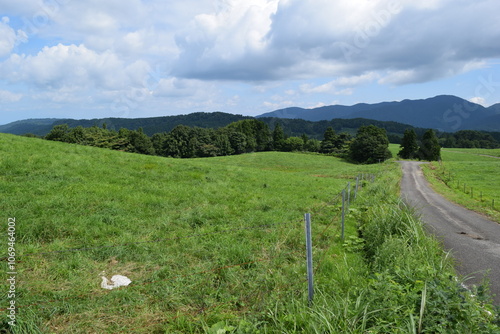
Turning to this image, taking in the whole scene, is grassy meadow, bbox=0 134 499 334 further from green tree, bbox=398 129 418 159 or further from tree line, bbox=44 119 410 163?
green tree, bbox=398 129 418 159

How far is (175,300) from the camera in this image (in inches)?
219

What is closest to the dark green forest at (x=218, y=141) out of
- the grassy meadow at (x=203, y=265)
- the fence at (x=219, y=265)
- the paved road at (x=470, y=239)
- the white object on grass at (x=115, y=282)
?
the paved road at (x=470, y=239)

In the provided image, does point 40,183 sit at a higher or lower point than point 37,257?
higher

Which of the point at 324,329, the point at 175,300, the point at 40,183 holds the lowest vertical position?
the point at 175,300

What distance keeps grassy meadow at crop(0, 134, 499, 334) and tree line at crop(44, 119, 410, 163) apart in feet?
246

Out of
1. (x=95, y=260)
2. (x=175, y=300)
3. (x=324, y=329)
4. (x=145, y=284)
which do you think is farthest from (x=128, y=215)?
(x=324, y=329)

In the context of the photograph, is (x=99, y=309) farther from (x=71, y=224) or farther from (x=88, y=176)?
(x=88, y=176)

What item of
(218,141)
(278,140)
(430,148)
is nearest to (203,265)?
(218,141)

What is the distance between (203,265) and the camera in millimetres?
6938

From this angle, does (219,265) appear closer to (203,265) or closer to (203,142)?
(203,265)

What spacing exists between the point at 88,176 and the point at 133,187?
8.30 feet

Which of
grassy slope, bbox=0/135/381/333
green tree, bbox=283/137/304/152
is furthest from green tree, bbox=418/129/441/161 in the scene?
grassy slope, bbox=0/135/381/333

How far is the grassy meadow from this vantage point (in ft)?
14.8

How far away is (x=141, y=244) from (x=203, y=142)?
9267 cm
